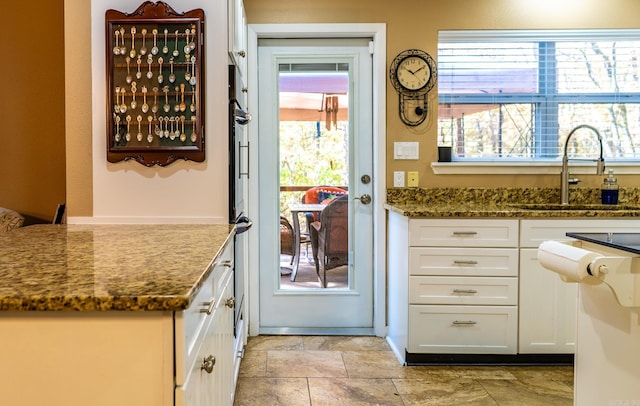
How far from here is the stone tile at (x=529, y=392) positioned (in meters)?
2.24

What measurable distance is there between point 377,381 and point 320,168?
1.40 meters

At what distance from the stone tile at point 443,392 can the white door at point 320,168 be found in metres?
0.83

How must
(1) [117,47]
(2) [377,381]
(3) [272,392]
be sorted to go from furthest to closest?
(2) [377,381]
(3) [272,392]
(1) [117,47]

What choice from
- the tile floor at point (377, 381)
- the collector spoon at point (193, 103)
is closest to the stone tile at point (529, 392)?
the tile floor at point (377, 381)

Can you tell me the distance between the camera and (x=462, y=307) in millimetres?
2600

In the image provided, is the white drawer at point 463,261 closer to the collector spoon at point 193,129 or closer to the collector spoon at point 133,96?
the collector spoon at point 193,129

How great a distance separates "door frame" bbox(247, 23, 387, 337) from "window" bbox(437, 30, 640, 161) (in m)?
0.42

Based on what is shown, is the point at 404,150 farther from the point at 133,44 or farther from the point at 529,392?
the point at 133,44

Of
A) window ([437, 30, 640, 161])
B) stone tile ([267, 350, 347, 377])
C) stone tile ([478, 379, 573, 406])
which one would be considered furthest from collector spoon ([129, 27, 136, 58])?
stone tile ([478, 379, 573, 406])

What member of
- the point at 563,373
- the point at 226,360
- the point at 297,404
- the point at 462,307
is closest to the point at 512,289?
the point at 462,307

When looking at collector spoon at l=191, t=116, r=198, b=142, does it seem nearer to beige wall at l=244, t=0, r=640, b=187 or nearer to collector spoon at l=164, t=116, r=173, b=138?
collector spoon at l=164, t=116, r=173, b=138

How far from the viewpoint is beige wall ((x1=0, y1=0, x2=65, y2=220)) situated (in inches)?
111

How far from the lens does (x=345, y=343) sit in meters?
3.05

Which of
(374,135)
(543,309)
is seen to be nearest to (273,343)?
(374,135)
